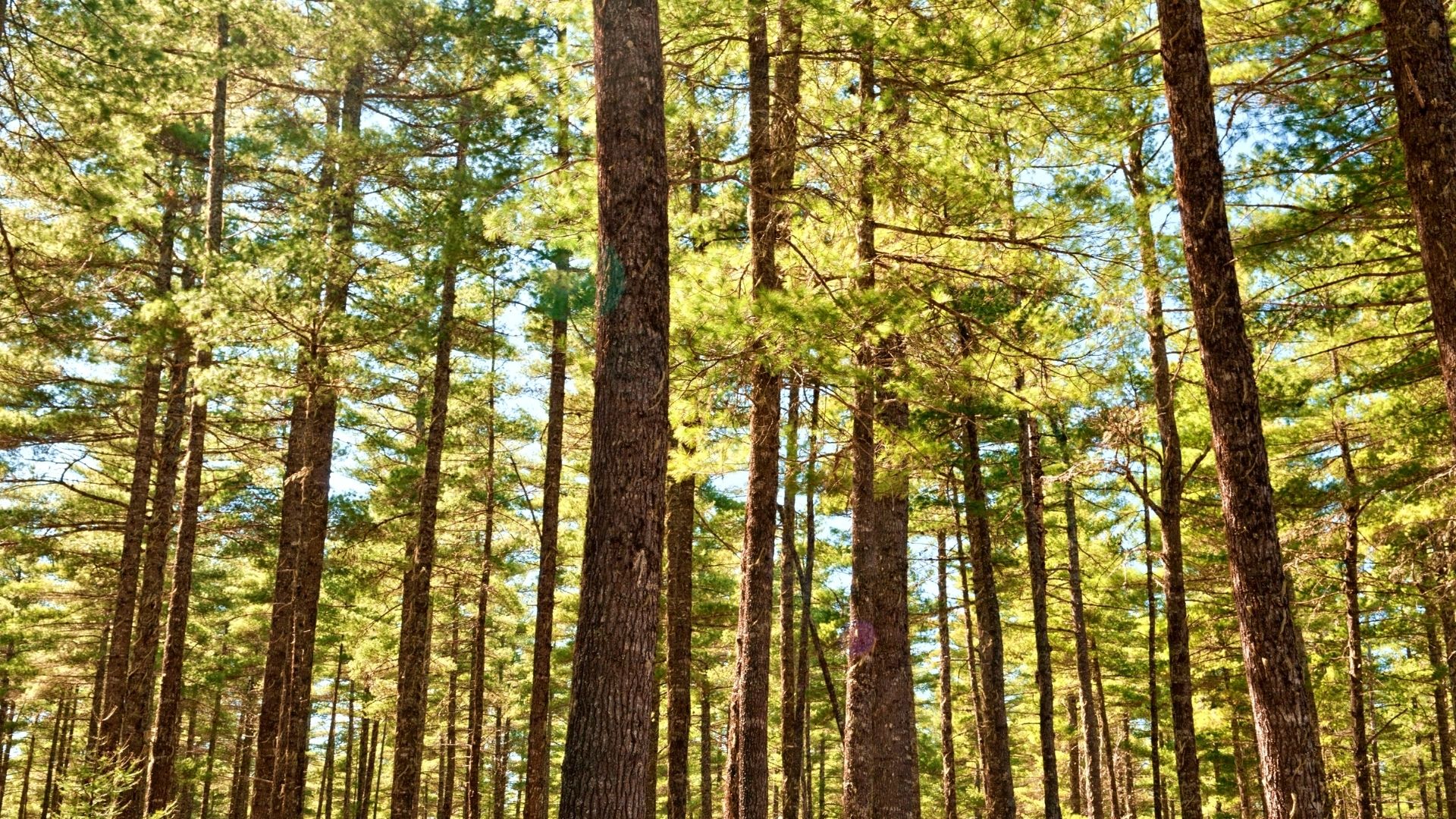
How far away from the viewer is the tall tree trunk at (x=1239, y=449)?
4.98 m

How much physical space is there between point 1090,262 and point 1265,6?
2839 mm

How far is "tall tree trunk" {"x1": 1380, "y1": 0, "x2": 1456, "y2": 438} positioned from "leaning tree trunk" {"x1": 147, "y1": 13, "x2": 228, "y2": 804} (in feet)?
37.8

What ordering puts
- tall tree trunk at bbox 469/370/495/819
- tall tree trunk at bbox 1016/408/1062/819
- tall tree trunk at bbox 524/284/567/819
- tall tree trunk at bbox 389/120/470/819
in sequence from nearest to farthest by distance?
tall tree trunk at bbox 389/120/470/819
tall tree trunk at bbox 524/284/567/819
tall tree trunk at bbox 1016/408/1062/819
tall tree trunk at bbox 469/370/495/819

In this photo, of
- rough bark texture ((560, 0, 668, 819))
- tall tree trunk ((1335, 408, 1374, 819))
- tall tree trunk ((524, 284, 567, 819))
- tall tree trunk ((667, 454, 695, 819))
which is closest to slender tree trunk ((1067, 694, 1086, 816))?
tall tree trunk ((1335, 408, 1374, 819))

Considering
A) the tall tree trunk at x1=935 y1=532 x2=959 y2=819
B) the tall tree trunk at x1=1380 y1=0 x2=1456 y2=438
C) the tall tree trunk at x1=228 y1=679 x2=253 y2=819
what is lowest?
the tall tree trunk at x1=228 y1=679 x2=253 y2=819

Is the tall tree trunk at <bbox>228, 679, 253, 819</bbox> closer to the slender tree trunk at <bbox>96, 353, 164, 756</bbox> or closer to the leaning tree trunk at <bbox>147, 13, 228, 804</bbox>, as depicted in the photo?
the slender tree trunk at <bbox>96, 353, 164, 756</bbox>

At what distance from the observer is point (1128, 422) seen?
967 cm

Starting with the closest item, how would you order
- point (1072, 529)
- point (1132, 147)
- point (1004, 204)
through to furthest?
1. point (1004, 204)
2. point (1132, 147)
3. point (1072, 529)

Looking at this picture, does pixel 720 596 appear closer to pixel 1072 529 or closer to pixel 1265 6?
pixel 1072 529

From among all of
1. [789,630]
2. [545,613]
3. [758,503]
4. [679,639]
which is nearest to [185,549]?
[545,613]

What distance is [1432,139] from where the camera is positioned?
204 inches

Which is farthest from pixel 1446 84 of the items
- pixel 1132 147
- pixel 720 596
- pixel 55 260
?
pixel 720 596

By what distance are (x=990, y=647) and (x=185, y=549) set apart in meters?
10.9

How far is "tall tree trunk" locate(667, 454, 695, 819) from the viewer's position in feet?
32.3
